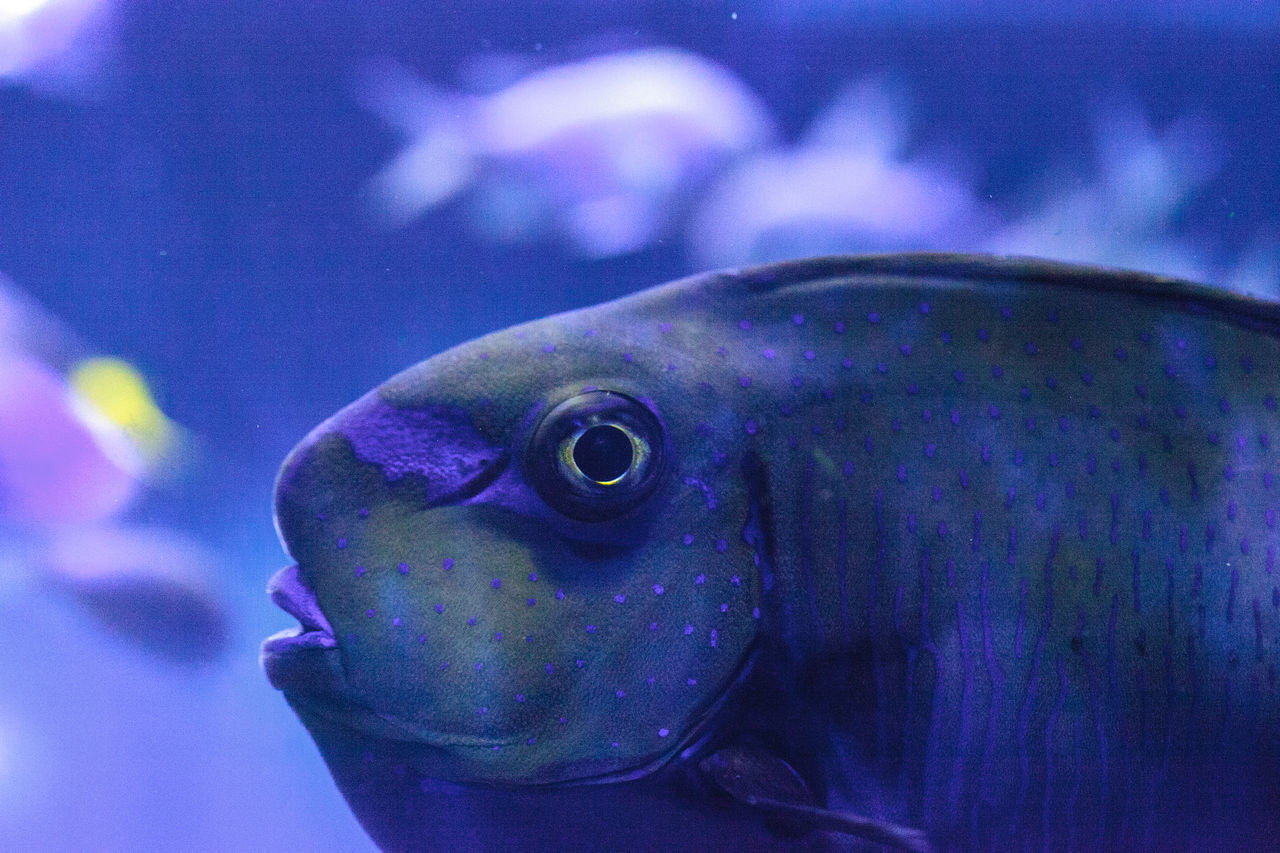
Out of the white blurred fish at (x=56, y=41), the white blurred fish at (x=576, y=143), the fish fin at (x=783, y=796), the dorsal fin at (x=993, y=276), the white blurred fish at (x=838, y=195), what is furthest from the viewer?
the white blurred fish at (x=838, y=195)

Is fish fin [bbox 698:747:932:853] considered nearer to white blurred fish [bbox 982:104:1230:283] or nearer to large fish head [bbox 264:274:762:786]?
large fish head [bbox 264:274:762:786]

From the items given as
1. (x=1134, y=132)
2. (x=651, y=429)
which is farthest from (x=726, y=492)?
(x=1134, y=132)

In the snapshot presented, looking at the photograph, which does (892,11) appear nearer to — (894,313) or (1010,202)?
(1010,202)

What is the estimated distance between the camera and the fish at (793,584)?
94cm

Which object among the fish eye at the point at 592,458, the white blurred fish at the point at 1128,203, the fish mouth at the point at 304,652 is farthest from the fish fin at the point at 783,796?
the white blurred fish at the point at 1128,203

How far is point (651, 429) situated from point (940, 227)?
68.0 inches

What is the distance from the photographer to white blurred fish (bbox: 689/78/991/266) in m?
2.30

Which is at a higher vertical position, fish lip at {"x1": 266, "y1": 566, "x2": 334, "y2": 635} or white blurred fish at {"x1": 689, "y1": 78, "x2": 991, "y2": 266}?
white blurred fish at {"x1": 689, "y1": 78, "x2": 991, "y2": 266}

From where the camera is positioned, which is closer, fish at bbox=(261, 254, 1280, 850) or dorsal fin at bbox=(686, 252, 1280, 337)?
fish at bbox=(261, 254, 1280, 850)

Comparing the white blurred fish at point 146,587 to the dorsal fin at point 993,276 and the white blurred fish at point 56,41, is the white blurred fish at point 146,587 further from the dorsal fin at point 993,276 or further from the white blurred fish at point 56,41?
the dorsal fin at point 993,276

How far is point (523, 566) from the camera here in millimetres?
960

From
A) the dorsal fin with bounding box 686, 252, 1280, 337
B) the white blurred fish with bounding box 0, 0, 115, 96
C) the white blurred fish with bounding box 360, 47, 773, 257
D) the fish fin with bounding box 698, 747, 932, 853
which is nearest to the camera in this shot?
the fish fin with bounding box 698, 747, 932, 853

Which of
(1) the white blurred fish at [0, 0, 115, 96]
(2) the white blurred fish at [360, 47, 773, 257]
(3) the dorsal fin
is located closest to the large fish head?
(3) the dorsal fin

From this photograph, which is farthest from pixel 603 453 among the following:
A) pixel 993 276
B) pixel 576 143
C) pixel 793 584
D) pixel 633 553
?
pixel 576 143
